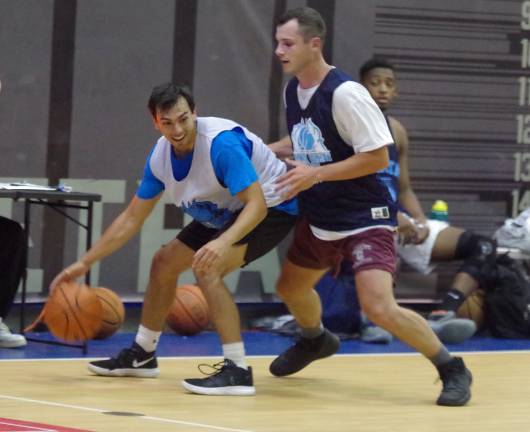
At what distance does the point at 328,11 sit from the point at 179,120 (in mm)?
3983

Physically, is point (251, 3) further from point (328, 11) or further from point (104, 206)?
point (104, 206)

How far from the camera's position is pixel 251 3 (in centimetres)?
1062

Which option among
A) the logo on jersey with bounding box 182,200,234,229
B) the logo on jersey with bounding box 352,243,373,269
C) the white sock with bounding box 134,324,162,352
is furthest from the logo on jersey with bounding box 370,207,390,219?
the white sock with bounding box 134,324,162,352

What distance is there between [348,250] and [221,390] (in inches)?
38.3

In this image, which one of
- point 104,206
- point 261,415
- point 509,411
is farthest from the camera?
point 104,206

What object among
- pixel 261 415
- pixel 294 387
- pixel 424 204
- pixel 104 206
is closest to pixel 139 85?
pixel 104 206

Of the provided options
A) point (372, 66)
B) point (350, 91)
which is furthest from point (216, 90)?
point (350, 91)

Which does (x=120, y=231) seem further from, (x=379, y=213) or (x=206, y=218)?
(x=379, y=213)

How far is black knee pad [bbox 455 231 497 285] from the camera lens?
35.9 feet

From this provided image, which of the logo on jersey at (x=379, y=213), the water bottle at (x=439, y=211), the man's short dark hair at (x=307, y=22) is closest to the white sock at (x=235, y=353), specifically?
the logo on jersey at (x=379, y=213)

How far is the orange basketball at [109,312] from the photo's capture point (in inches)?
375

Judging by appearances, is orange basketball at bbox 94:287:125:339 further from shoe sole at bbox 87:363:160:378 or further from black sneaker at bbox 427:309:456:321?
black sneaker at bbox 427:309:456:321

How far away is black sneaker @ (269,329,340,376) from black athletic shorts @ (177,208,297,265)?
25.4 inches

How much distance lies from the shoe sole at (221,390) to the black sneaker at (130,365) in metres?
0.63
